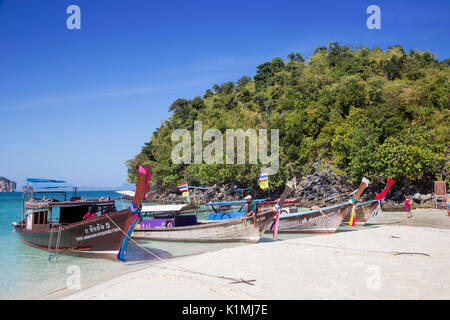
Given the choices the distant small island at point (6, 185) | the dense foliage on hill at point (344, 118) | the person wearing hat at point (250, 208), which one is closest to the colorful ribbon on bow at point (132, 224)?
the person wearing hat at point (250, 208)

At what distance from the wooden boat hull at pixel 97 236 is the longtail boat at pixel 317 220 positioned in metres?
7.83

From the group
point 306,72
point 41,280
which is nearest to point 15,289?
point 41,280

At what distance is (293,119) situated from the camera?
1523 inches

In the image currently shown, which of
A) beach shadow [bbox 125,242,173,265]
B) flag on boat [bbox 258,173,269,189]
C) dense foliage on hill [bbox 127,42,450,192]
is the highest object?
dense foliage on hill [bbox 127,42,450,192]

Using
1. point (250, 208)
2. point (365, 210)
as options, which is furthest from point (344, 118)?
point (250, 208)

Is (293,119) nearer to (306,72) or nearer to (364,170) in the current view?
(364,170)

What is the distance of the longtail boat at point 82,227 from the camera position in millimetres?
11688

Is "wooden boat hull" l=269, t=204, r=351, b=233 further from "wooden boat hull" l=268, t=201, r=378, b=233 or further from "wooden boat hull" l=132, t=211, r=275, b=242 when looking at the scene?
"wooden boat hull" l=132, t=211, r=275, b=242

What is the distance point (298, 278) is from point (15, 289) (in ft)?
25.6

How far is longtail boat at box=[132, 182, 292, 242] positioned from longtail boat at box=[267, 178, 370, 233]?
117 inches

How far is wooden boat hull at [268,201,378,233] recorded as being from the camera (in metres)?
16.5

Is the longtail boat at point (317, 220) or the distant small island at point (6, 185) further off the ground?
the longtail boat at point (317, 220)

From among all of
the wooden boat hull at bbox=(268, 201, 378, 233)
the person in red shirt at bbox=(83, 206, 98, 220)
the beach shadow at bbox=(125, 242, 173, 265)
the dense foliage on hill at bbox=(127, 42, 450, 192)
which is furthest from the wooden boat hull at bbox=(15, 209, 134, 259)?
the dense foliage on hill at bbox=(127, 42, 450, 192)

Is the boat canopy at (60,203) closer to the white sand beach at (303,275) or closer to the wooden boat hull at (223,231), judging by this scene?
the wooden boat hull at (223,231)
